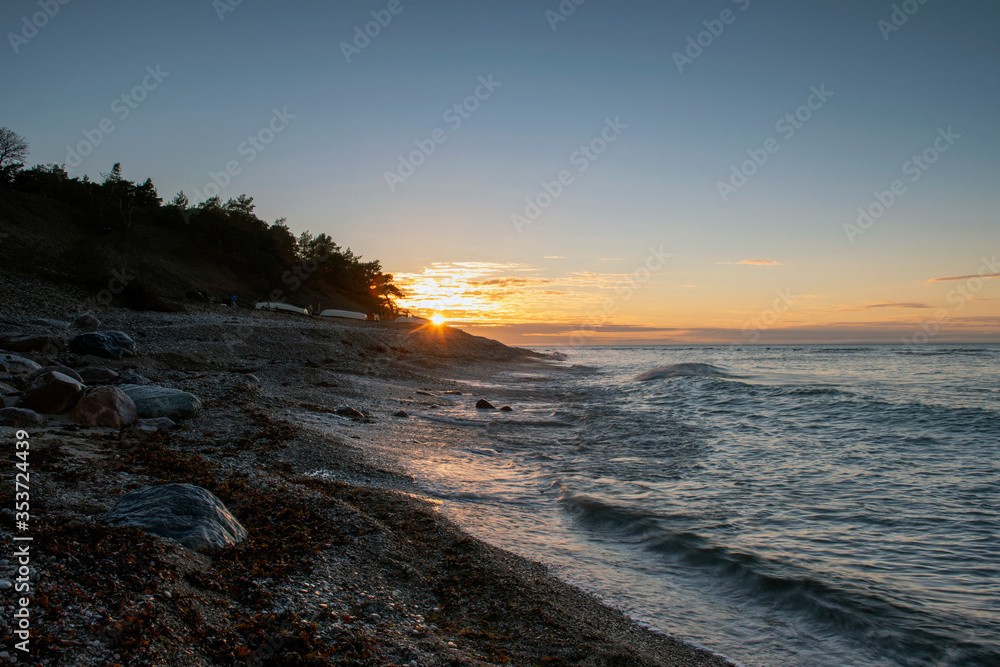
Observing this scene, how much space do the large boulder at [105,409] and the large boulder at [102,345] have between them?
546cm

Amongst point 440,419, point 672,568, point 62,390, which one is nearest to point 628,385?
point 440,419

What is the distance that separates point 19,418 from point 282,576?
17.1 feet

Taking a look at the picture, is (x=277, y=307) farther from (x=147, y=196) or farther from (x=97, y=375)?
(x=97, y=375)

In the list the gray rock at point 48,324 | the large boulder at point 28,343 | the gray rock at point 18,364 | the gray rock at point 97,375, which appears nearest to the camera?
the gray rock at point 18,364

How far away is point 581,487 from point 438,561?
400cm

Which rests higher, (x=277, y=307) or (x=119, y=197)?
(x=119, y=197)

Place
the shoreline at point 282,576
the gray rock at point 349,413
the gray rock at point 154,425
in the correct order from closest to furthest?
the shoreline at point 282,576
the gray rock at point 154,425
the gray rock at point 349,413

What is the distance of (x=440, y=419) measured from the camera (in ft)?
48.0

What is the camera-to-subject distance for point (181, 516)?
4375 millimetres

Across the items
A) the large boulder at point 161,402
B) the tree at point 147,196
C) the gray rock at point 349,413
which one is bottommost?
the gray rock at point 349,413

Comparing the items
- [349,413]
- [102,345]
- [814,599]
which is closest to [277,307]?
[102,345]

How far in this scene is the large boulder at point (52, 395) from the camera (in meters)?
7.32

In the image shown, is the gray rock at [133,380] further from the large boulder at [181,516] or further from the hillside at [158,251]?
the hillside at [158,251]

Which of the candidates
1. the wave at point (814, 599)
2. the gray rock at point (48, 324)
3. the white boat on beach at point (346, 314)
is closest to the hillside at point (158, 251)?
the white boat on beach at point (346, 314)
